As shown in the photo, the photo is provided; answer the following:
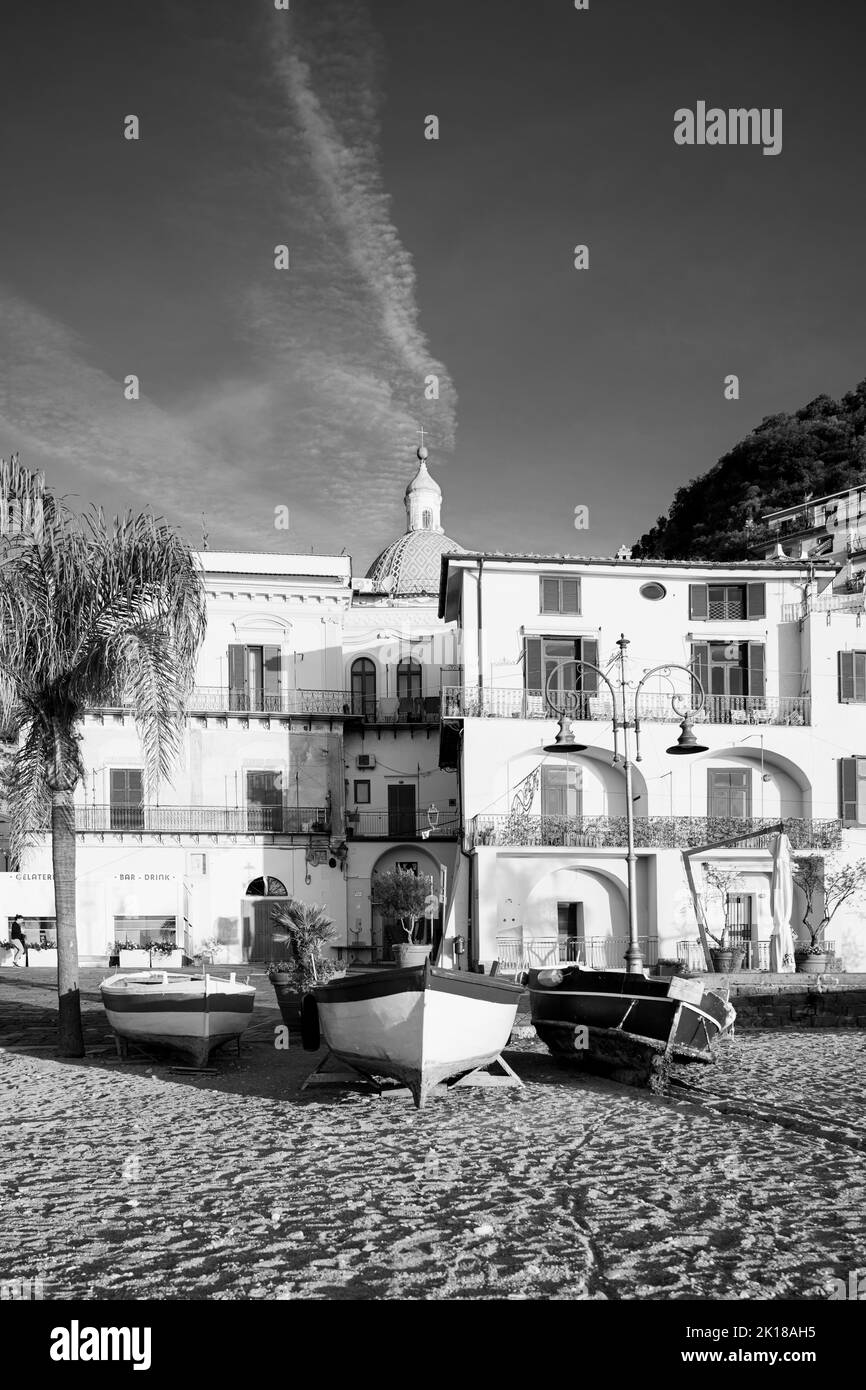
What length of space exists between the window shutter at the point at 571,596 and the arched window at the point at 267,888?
14023mm

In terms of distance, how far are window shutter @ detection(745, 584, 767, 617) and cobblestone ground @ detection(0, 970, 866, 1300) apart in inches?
1058

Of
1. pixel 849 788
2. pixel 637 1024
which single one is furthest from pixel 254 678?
pixel 637 1024

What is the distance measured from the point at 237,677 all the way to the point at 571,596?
526 inches

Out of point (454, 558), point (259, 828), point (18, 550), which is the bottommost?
point (259, 828)

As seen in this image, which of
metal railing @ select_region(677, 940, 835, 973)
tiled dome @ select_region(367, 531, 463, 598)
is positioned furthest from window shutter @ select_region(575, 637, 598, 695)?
tiled dome @ select_region(367, 531, 463, 598)

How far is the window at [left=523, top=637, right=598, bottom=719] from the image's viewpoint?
1622 inches

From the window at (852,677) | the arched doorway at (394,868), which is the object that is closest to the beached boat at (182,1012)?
the arched doorway at (394,868)

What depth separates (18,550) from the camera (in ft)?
56.7

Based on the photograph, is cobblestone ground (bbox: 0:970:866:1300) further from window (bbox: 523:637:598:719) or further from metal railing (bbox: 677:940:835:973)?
window (bbox: 523:637:598:719)

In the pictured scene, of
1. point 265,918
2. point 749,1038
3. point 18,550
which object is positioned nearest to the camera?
point 18,550

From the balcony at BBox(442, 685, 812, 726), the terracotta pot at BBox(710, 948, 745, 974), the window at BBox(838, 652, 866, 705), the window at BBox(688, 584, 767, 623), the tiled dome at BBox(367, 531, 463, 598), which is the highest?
the tiled dome at BBox(367, 531, 463, 598)

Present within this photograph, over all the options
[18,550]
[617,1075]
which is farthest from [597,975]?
[18,550]
